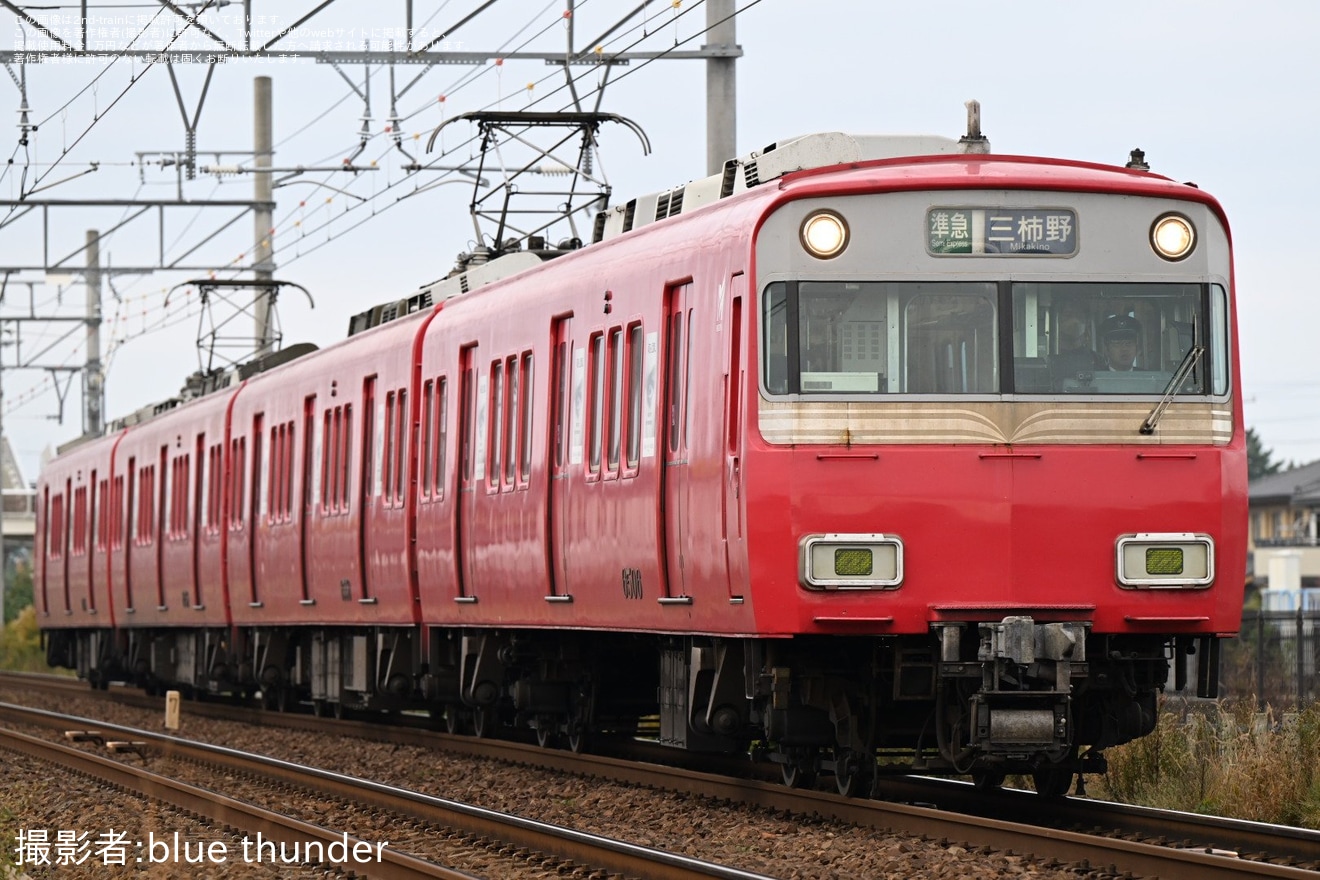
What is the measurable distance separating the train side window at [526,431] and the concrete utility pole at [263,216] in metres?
15.5

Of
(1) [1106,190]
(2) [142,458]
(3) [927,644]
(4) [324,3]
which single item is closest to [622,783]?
(3) [927,644]

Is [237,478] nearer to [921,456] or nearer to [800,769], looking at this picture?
[800,769]

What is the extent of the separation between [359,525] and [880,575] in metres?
9.86

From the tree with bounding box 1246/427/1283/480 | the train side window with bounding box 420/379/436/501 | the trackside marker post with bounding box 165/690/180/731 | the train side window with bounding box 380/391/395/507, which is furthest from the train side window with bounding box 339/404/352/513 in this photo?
the tree with bounding box 1246/427/1283/480

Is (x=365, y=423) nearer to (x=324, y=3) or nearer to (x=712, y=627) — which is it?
(x=324, y=3)

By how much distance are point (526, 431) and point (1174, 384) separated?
18.1 feet

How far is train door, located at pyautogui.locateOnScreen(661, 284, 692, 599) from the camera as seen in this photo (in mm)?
12922

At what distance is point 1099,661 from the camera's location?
39.0ft

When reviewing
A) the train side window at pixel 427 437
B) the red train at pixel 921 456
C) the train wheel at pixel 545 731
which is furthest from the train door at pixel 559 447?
the train side window at pixel 427 437

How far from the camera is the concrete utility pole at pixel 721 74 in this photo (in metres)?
17.7

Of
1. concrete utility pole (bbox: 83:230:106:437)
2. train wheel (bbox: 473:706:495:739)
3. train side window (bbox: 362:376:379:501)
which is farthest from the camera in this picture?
concrete utility pole (bbox: 83:230:106:437)

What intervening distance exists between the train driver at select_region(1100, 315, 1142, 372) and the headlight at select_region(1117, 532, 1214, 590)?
858mm

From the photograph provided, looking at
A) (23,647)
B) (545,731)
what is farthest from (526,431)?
(23,647)

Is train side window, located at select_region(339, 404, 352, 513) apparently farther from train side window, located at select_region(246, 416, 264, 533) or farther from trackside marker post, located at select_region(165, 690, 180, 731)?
train side window, located at select_region(246, 416, 264, 533)
